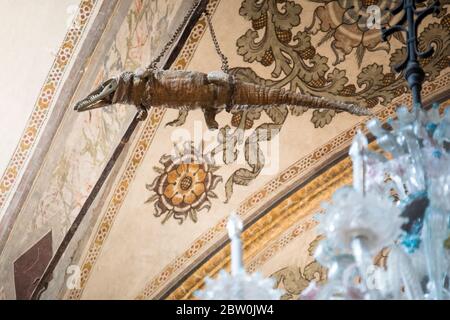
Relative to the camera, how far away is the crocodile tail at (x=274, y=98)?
4172mm

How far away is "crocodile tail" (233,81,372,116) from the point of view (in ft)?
13.7

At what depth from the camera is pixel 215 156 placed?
6.66 metres

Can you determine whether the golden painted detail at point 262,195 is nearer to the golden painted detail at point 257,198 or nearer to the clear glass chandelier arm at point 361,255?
the golden painted detail at point 257,198

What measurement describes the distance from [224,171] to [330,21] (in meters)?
1.14

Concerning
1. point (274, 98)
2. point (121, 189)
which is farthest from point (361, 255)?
point (121, 189)

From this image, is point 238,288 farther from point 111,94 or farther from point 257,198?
point 257,198

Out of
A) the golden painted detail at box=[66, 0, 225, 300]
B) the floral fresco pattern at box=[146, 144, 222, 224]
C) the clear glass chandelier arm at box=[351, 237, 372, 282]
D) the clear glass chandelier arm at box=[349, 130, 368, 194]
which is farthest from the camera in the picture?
the floral fresco pattern at box=[146, 144, 222, 224]

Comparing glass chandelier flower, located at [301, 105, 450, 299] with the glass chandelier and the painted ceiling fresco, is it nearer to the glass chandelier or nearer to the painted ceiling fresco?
the glass chandelier

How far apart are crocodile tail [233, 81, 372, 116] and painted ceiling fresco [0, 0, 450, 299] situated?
173 centimetres

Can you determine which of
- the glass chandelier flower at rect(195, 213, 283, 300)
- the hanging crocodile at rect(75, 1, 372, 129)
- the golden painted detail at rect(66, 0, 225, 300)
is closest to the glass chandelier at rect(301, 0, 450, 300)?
the glass chandelier flower at rect(195, 213, 283, 300)

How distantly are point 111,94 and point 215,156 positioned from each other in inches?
93.8

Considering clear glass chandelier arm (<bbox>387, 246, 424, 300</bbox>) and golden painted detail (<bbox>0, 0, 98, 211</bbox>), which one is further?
golden painted detail (<bbox>0, 0, 98, 211</bbox>)

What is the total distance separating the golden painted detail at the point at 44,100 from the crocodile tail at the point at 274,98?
1790 millimetres

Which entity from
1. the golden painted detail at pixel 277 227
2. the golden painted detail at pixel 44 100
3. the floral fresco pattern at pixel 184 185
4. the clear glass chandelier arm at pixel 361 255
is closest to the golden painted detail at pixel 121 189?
the floral fresco pattern at pixel 184 185
